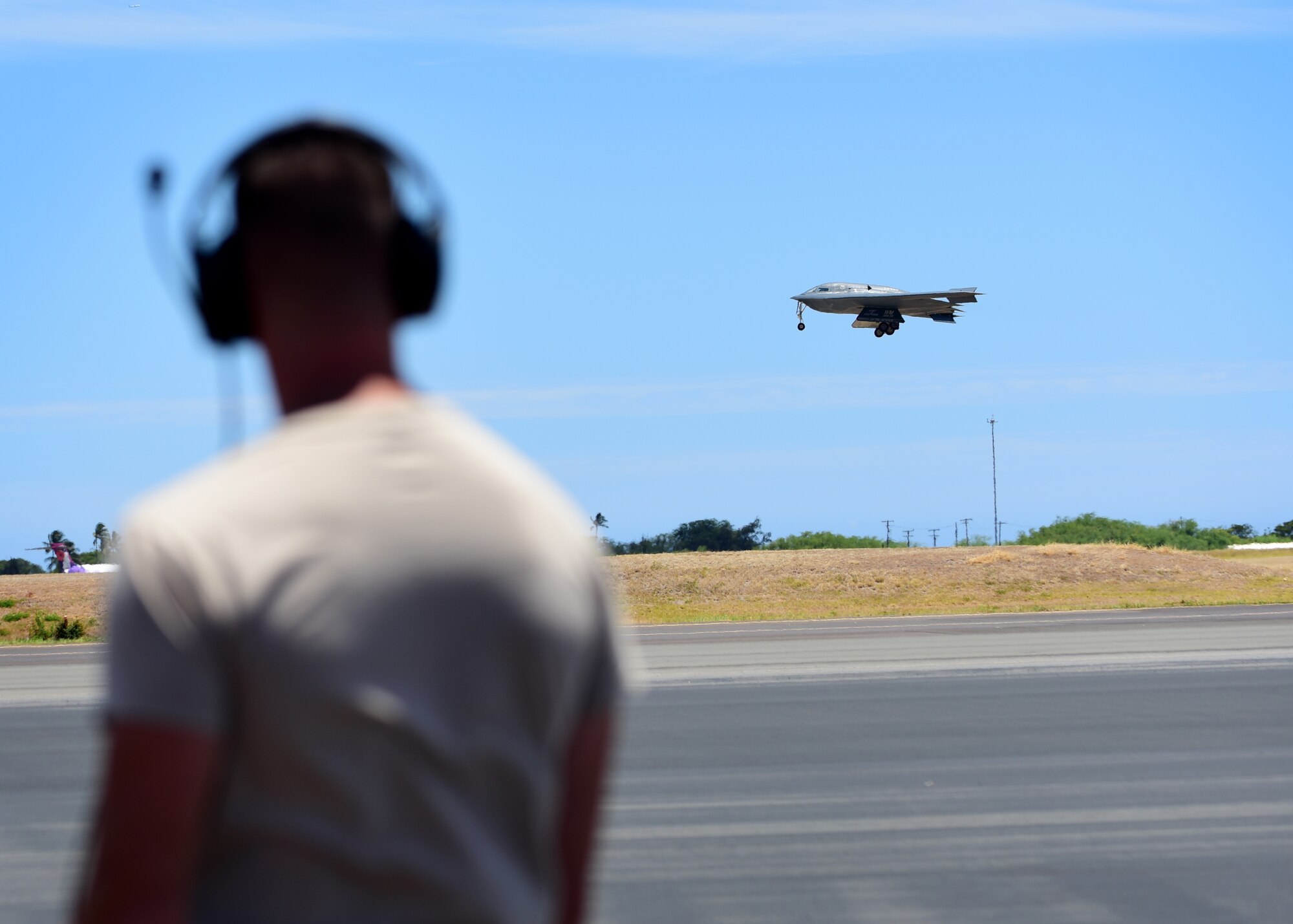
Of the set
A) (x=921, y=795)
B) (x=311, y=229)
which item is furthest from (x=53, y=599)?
(x=311, y=229)

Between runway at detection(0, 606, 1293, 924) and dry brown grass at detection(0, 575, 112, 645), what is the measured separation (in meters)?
24.8

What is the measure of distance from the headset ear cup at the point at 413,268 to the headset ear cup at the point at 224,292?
211mm

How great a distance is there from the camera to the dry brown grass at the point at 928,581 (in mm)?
45562

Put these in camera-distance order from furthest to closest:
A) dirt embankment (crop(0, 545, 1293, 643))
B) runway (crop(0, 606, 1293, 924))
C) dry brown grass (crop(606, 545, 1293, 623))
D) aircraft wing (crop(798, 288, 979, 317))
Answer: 1. aircraft wing (crop(798, 288, 979, 317))
2. dry brown grass (crop(606, 545, 1293, 623))
3. dirt embankment (crop(0, 545, 1293, 643))
4. runway (crop(0, 606, 1293, 924))

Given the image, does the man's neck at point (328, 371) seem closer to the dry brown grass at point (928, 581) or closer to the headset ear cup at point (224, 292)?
the headset ear cup at point (224, 292)

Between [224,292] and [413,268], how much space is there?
28 cm

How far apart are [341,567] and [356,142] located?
0.61 m

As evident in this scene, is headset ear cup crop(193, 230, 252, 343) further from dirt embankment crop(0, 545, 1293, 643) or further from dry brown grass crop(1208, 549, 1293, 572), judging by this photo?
dry brown grass crop(1208, 549, 1293, 572)

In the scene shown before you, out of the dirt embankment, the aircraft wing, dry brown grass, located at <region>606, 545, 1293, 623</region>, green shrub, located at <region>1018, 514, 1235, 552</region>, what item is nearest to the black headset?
the dirt embankment

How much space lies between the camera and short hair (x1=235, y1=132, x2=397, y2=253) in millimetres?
1779

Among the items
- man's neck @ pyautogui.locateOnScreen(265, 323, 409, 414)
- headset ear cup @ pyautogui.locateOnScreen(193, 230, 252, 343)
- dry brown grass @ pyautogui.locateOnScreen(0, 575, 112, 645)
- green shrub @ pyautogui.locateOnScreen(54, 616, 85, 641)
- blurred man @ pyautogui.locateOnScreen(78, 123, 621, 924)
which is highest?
headset ear cup @ pyautogui.locateOnScreen(193, 230, 252, 343)

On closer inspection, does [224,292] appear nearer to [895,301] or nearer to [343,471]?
[343,471]

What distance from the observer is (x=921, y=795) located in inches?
380

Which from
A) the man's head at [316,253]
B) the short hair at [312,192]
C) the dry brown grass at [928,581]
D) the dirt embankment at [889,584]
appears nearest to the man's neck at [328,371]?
the man's head at [316,253]
